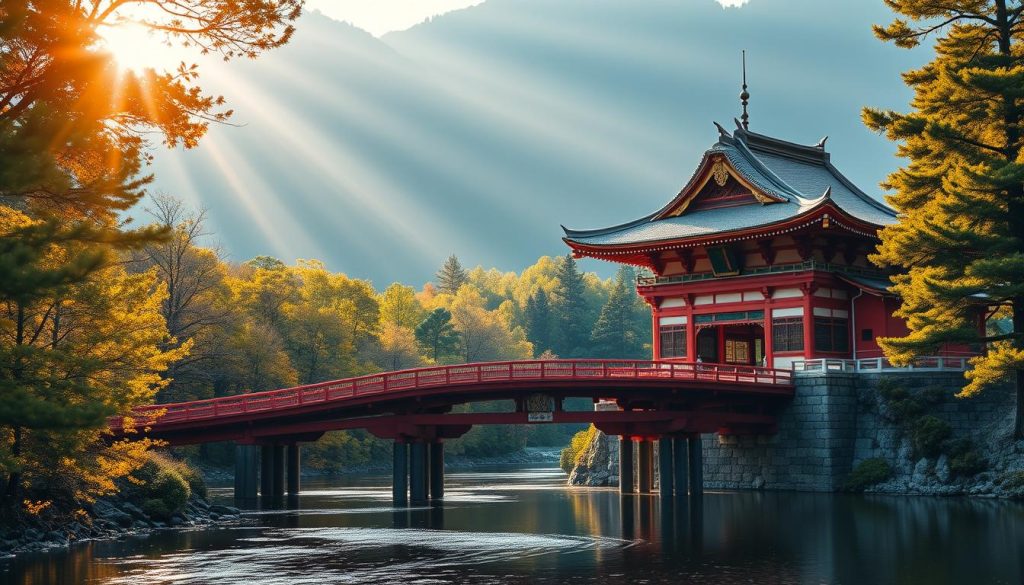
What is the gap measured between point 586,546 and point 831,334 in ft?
74.6

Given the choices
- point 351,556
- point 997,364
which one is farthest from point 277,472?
point 997,364

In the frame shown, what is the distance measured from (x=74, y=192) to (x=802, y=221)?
107 feet

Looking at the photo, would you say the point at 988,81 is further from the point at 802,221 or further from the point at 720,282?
the point at 720,282

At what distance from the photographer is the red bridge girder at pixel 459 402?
4297 centimetres

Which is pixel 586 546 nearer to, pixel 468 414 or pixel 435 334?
pixel 468 414

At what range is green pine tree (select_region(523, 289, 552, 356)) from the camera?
144 m

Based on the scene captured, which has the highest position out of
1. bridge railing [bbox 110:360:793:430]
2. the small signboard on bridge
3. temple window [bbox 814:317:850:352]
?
temple window [bbox 814:317:850:352]

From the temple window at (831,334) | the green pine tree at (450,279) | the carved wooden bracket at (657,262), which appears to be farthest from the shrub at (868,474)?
the green pine tree at (450,279)

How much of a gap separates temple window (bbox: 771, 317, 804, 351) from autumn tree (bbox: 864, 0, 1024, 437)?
6328 mm

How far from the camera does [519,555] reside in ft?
95.9

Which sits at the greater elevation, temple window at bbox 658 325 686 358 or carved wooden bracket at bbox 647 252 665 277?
carved wooden bracket at bbox 647 252 665 277

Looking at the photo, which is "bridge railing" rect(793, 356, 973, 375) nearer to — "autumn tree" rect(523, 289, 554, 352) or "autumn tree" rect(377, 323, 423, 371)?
"autumn tree" rect(377, 323, 423, 371)

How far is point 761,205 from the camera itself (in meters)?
52.2

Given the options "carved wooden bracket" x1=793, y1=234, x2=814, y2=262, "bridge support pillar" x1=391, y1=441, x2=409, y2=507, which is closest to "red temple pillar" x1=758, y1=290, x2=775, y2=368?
"carved wooden bracket" x1=793, y1=234, x2=814, y2=262
